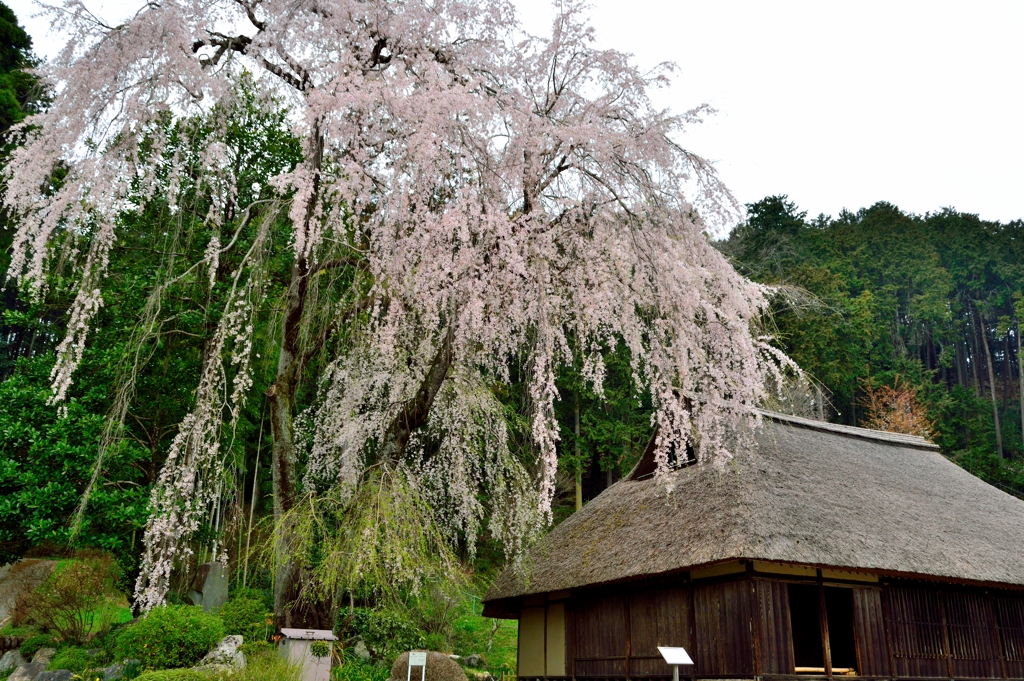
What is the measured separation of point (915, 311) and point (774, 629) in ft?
94.9

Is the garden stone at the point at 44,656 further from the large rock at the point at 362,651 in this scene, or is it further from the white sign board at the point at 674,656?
the white sign board at the point at 674,656

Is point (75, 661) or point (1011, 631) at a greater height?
point (1011, 631)

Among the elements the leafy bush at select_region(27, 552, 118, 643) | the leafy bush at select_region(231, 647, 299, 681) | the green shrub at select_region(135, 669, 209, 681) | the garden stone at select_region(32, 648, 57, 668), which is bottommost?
the garden stone at select_region(32, 648, 57, 668)

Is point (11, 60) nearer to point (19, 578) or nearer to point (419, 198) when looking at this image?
point (19, 578)

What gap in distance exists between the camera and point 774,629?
912cm

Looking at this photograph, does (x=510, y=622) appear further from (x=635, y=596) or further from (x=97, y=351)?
(x=97, y=351)

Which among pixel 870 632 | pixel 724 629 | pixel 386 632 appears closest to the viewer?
pixel 724 629

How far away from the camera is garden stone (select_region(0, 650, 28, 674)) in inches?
420

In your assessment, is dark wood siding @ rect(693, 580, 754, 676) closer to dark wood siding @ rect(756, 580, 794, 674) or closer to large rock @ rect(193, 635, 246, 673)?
dark wood siding @ rect(756, 580, 794, 674)

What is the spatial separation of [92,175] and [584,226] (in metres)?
4.20

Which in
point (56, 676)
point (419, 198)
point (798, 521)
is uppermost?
point (419, 198)

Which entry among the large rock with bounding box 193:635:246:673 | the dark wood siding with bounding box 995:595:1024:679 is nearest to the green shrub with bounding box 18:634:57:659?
the large rock with bounding box 193:635:246:673

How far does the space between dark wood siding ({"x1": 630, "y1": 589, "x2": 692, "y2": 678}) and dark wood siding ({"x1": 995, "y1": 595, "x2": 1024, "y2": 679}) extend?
16.5ft

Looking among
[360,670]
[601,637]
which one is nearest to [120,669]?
[360,670]
